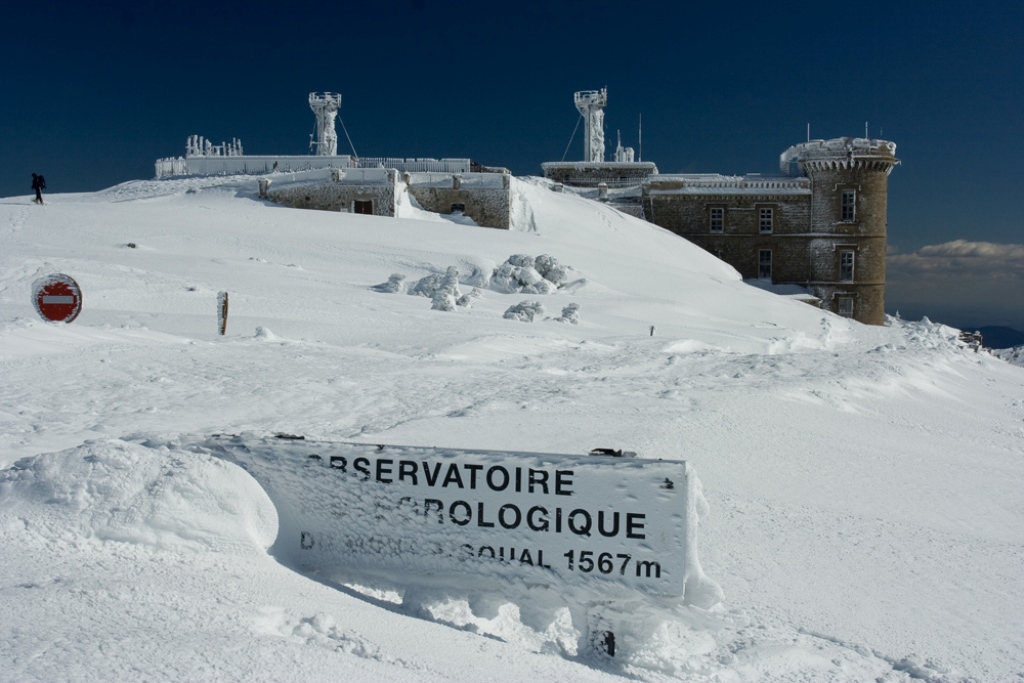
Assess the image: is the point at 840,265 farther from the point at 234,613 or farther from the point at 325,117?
the point at 234,613

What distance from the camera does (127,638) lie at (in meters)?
3.35

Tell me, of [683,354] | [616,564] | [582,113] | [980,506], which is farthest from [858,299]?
[616,564]

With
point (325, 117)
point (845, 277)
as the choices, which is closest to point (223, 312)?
point (325, 117)

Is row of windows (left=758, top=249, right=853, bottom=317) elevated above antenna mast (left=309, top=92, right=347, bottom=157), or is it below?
below

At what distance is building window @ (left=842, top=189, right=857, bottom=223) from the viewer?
40.5 metres

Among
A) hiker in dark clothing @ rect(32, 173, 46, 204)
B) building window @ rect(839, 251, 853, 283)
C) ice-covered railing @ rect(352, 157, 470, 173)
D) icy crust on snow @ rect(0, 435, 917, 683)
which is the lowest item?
icy crust on snow @ rect(0, 435, 917, 683)

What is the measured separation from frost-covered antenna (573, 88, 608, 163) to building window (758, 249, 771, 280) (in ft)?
38.7

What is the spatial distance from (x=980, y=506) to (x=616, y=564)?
13.9 ft

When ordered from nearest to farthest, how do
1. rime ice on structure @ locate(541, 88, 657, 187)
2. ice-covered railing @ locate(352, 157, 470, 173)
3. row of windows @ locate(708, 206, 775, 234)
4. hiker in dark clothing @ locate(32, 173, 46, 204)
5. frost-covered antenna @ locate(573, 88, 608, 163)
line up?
hiker in dark clothing @ locate(32, 173, 46, 204) < ice-covered railing @ locate(352, 157, 470, 173) < row of windows @ locate(708, 206, 775, 234) < rime ice on structure @ locate(541, 88, 657, 187) < frost-covered antenna @ locate(573, 88, 608, 163)

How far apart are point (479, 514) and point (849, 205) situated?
4080 centimetres

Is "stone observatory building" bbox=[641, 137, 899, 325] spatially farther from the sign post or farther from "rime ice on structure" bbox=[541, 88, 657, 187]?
the sign post

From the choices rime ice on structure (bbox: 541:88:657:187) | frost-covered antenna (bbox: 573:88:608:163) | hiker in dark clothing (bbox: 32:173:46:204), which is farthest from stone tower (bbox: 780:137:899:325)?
hiker in dark clothing (bbox: 32:173:46:204)

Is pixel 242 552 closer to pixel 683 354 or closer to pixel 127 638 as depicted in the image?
pixel 127 638

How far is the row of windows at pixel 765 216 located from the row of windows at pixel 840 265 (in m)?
1.16
